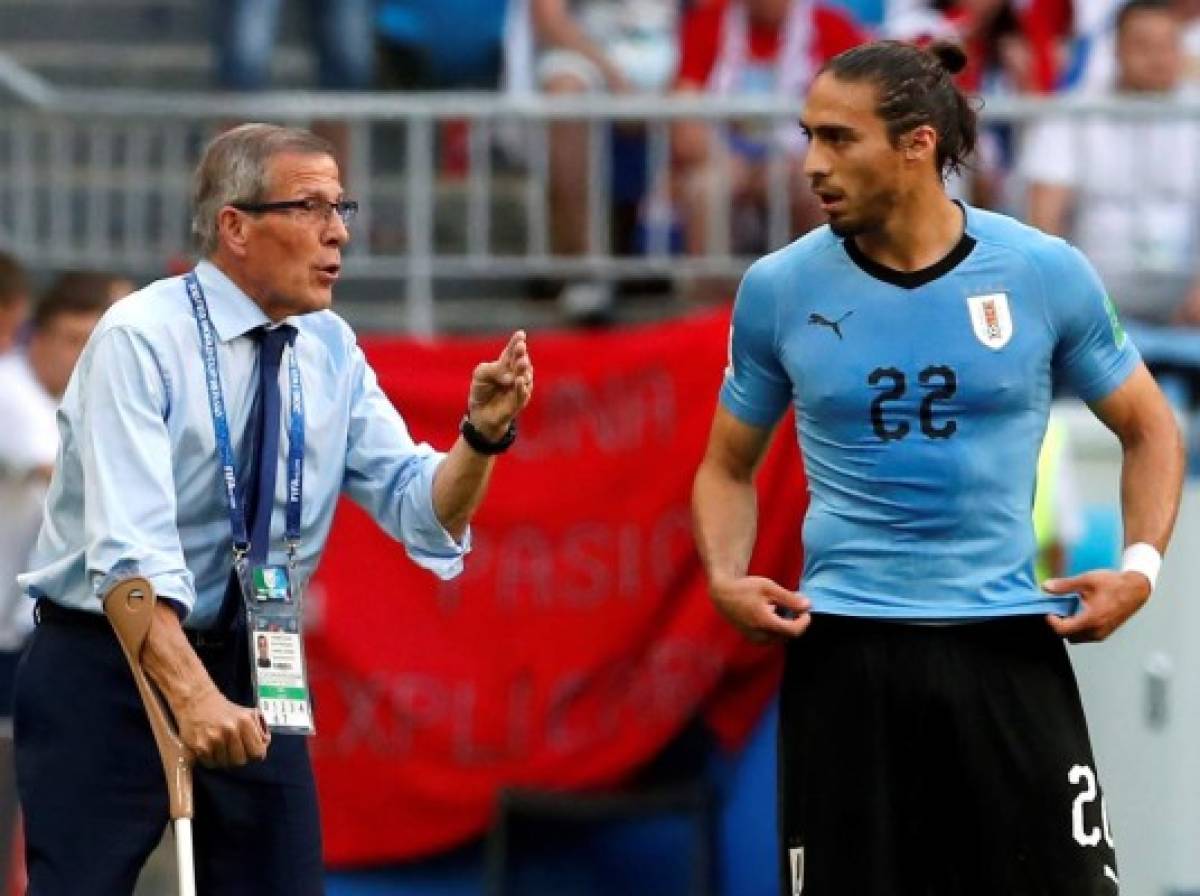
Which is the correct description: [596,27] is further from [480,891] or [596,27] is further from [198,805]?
[198,805]

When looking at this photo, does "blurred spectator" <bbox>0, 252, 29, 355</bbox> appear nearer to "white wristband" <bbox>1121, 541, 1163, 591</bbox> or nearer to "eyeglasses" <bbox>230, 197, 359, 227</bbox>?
"eyeglasses" <bbox>230, 197, 359, 227</bbox>

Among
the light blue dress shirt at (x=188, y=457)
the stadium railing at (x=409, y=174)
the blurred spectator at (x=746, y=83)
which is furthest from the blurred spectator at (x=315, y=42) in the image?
the light blue dress shirt at (x=188, y=457)

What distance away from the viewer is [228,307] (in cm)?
582

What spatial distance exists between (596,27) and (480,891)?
367cm

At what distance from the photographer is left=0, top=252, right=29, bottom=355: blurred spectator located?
30.5ft

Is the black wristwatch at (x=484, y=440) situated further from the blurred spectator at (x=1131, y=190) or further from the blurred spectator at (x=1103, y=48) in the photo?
the blurred spectator at (x=1103, y=48)

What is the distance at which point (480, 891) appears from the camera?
10.2 metres

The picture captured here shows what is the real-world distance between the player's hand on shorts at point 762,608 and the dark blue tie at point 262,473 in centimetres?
91

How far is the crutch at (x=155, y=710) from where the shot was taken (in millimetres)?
5484

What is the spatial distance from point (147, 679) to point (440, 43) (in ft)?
22.4

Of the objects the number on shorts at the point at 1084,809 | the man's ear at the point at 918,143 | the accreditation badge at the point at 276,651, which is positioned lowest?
the number on shorts at the point at 1084,809

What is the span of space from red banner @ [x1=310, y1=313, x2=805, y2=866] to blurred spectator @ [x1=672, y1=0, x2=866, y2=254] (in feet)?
3.76

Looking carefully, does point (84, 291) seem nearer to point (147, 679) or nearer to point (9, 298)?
point (9, 298)

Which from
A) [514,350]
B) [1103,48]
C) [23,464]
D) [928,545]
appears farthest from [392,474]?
[1103,48]
